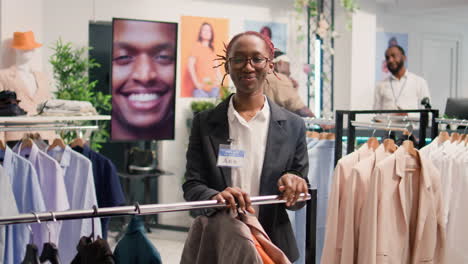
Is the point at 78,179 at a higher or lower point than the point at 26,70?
lower

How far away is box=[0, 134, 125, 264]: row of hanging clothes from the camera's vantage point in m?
2.99

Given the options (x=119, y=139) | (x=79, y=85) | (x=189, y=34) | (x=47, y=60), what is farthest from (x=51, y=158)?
(x=189, y=34)

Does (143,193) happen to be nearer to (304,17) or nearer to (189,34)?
(189,34)

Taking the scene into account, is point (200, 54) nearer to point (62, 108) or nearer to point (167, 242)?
point (167, 242)

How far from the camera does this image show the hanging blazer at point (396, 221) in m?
2.73

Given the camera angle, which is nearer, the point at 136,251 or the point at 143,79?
A: the point at 136,251

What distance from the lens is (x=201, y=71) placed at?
26.9 ft

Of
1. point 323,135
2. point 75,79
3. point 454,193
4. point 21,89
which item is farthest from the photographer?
point 75,79

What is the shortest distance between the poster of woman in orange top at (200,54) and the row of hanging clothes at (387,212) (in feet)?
17.7

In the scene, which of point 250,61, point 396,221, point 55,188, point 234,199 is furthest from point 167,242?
point 234,199

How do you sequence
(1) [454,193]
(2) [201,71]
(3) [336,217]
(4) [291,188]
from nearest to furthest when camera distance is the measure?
(4) [291,188] < (3) [336,217] < (1) [454,193] < (2) [201,71]

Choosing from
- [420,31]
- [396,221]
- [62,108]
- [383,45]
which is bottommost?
[396,221]

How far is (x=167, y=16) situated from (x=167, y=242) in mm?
2951

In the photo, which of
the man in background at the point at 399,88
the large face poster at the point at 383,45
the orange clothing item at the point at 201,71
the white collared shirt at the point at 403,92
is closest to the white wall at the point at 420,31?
the large face poster at the point at 383,45
